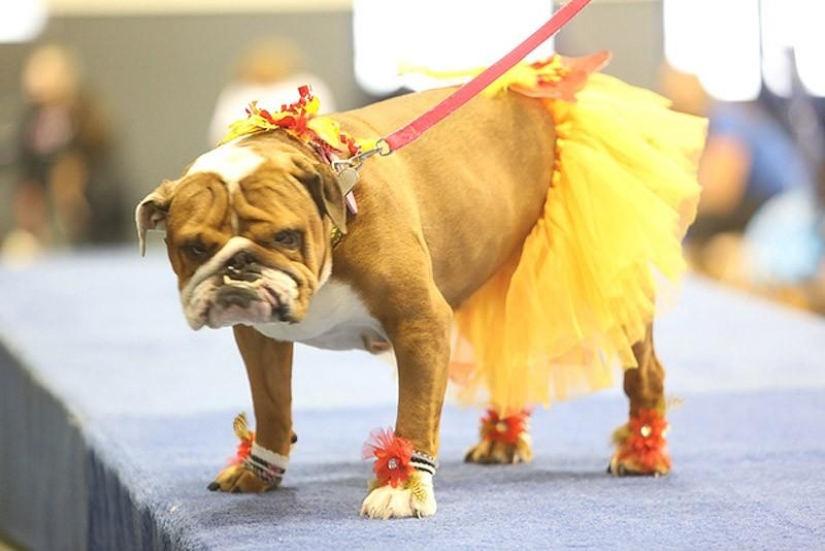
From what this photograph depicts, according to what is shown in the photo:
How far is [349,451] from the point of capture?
306 centimetres

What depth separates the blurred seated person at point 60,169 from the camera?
31.9 ft

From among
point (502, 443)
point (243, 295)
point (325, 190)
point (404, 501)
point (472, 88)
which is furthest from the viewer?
point (502, 443)

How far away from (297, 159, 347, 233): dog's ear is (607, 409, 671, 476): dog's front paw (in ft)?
Answer: 2.67

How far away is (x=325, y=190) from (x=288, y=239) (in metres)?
0.10

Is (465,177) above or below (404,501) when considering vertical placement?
above

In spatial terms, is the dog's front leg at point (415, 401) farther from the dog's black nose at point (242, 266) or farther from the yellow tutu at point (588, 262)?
the yellow tutu at point (588, 262)

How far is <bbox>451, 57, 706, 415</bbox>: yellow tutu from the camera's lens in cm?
274

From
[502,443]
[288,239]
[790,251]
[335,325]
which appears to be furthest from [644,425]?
[790,251]

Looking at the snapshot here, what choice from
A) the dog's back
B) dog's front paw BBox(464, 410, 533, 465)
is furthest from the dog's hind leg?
the dog's back

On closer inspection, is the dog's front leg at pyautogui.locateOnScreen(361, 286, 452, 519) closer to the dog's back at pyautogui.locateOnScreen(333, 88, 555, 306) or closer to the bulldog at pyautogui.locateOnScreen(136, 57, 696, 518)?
the bulldog at pyautogui.locateOnScreen(136, 57, 696, 518)

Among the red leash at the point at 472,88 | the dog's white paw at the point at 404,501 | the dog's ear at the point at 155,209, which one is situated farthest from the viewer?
the red leash at the point at 472,88

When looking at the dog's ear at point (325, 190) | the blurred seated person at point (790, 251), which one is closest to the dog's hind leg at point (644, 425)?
the dog's ear at point (325, 190)

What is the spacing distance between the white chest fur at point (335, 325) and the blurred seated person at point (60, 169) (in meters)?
7.37

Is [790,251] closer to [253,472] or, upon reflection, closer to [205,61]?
[253,472]
